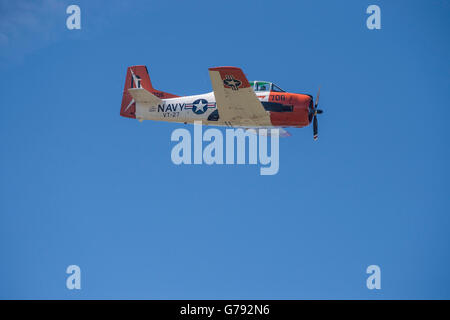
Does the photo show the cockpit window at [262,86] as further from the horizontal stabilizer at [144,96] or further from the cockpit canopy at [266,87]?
the horizontal stabilizer at [144,96]

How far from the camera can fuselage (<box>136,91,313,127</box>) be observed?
30641 millimetres

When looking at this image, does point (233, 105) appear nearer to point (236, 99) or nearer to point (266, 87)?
point (236, 99)

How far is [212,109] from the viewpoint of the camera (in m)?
32.0

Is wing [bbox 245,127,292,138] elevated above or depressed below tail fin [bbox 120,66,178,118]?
below

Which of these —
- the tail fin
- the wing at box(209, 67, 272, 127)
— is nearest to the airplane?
the wing at box(209, 67, 272, 127)

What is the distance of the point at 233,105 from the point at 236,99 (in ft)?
1.47

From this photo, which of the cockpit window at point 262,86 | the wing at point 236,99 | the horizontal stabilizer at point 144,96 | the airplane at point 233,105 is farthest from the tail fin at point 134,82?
the cockpit window at point 262,86

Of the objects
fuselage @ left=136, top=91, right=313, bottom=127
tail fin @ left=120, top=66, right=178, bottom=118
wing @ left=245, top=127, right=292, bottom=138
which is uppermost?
tail fin @ left=120, top=66, right=178, bottom=118

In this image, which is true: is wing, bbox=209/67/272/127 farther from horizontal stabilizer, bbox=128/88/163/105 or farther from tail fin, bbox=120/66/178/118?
tail fin, bbox=120/66/178/118

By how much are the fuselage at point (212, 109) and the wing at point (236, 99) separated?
1.85 feet

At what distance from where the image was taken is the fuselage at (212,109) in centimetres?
3064

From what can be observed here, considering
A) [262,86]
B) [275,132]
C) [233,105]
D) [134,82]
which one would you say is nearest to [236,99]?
[233,105]
